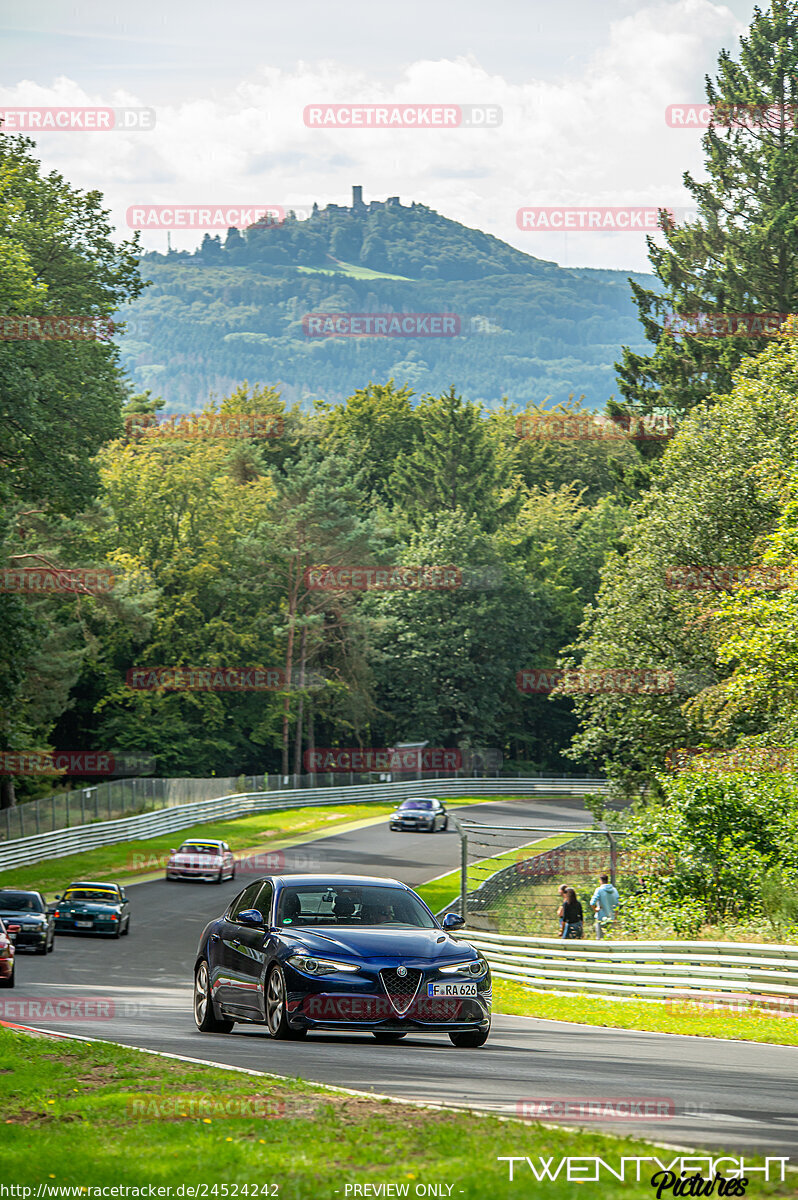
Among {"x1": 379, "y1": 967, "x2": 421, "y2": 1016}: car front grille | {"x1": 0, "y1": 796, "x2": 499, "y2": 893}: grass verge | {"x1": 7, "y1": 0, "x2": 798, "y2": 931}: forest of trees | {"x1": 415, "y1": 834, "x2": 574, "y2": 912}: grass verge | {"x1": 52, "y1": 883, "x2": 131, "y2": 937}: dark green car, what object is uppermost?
{"x1": 7, "y1": 0, "x2": 798, "y2": 931}: forest of trees

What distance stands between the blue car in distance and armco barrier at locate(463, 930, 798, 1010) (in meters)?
6.17

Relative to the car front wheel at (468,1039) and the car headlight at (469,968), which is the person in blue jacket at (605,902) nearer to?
the car front wheel at (468,1039)

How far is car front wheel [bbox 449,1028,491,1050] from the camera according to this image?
12.1 m

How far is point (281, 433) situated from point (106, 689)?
30.1 meters

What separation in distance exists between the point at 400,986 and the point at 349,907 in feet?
4.21

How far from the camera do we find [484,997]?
1179cm

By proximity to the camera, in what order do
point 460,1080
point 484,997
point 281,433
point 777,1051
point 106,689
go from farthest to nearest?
point 281,433
point 106,689
point 777,1051
point 484,997
point 460,1080

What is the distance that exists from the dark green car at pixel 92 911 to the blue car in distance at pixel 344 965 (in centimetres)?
2169

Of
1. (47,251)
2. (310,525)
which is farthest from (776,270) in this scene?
(310,525)

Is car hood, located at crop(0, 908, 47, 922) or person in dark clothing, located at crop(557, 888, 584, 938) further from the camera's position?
car hood, located at crop(0, 908, 47, 922)

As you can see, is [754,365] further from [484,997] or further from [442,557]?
[442,557]

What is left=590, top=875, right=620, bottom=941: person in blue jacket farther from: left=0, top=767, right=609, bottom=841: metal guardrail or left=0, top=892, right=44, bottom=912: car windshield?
left=0, top=767, right=609, bottom=841: metal guardrail

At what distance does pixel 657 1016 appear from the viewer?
57.9ft

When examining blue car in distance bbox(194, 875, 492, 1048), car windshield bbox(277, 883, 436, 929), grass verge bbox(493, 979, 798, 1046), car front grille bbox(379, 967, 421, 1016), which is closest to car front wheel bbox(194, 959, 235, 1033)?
blue car in distance bbox(194, 875, 492, 1048)
